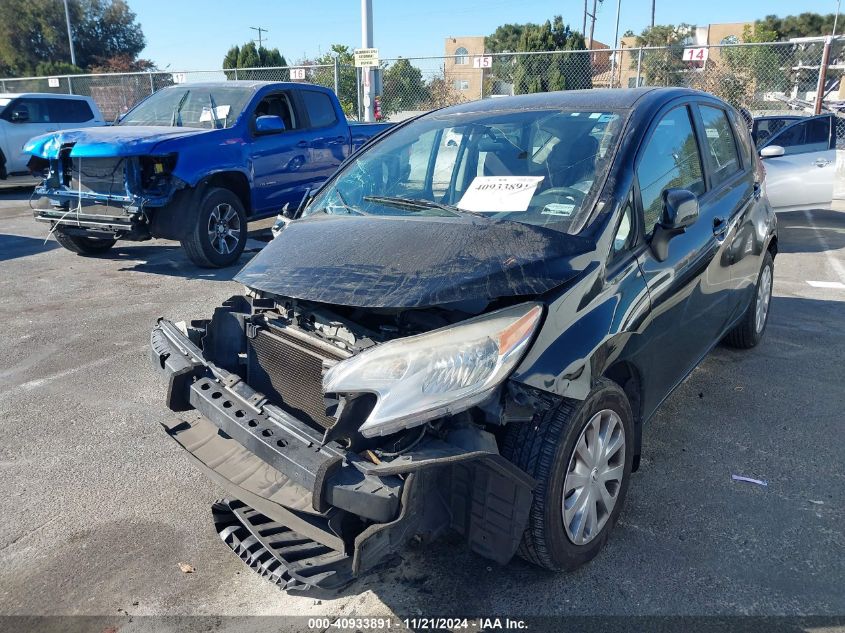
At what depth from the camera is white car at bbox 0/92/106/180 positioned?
13.8 metres

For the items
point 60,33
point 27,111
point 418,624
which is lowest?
point 418,624

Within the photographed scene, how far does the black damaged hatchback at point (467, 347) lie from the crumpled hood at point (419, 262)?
1 centimetres

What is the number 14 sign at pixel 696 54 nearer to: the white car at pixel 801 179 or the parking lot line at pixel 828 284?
the white car at pixel 801 179

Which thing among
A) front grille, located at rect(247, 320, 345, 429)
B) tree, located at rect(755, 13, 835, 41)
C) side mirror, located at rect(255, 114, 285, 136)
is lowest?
front grille, located at rect(247, 320, 345, 429)

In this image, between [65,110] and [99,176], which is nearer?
[99,176]

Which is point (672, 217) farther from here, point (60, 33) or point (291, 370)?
point (60, 33)

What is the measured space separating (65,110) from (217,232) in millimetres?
9103

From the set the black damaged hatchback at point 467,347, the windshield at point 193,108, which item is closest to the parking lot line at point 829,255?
the black damaged hatchback at point 467,347

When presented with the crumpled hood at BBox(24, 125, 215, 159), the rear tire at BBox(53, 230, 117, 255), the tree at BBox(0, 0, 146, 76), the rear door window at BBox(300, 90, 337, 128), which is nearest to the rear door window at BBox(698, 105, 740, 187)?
the crumpled hood at BBox(24, 125, 215, 159)

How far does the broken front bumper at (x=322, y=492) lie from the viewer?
206 centimetres

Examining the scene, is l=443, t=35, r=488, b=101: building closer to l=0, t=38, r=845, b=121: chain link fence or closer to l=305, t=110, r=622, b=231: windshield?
l=0, t=38, r=845, b=121: chain link fence

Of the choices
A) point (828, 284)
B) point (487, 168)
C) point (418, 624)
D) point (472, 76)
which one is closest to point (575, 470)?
point (418, 624)

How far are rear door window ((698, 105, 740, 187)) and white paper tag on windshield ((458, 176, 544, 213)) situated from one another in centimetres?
140

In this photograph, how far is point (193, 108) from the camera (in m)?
8.23
